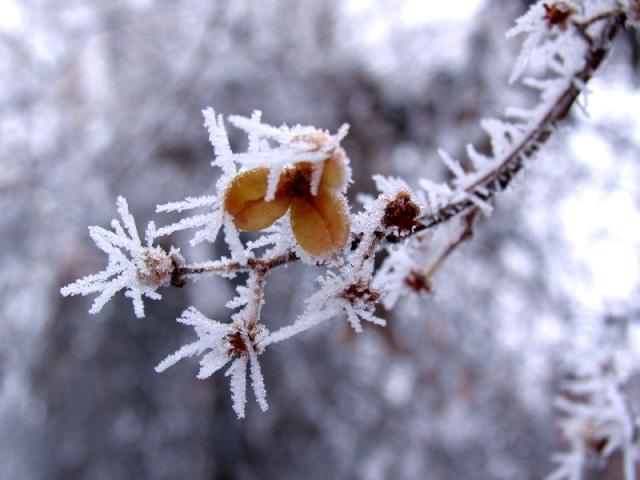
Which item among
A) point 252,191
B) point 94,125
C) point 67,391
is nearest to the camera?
point 252,191

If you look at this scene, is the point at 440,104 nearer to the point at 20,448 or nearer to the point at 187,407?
the point at 187,407

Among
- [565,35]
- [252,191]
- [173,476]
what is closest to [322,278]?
[252,191]

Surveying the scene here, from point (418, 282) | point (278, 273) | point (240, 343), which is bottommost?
point (240, 343)

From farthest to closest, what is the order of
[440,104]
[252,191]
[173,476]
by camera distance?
[440,104]
[173,476]
[252,191]

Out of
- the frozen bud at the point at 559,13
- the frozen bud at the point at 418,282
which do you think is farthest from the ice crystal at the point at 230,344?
the frozen bud at the point at 559,13

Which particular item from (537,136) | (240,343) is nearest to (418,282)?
(537,136)

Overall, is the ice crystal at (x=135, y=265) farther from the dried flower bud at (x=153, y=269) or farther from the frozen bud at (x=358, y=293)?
the frozen bud at (x=358, y=293)

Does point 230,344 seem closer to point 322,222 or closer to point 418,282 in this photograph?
point 322,222
